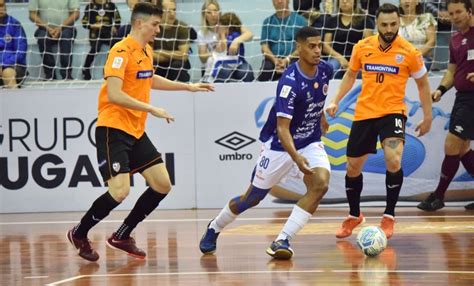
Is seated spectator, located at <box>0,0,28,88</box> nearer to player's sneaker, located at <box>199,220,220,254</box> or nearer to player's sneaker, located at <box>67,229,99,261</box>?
player's sneaker, located at <box>67,229,99,261</box>

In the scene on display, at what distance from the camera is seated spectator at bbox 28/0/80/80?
575 inches

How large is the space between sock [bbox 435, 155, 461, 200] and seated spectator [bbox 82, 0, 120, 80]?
16.5 ft

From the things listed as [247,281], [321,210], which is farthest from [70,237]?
[321,210]

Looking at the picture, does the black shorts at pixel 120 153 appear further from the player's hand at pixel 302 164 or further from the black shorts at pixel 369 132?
the black shorts at pixel 369 132

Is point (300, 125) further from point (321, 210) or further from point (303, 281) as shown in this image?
point (321, 210)

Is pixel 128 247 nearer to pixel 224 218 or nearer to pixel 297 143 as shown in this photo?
pixel 224 218

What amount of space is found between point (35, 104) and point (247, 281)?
7.32 metres

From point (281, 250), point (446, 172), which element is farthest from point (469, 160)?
point (281, 250)

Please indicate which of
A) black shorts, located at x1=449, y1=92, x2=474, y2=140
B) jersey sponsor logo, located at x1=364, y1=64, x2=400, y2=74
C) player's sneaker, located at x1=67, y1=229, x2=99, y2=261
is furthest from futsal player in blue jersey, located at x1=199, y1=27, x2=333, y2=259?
black shorts, located at x1=449, y1=92, x2=474, y2=140

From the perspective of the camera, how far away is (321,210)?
513 inches

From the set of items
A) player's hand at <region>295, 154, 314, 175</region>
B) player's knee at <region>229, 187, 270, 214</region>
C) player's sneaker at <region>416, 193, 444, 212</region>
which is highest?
player's hand at <region>295, 154, 314, 175</region>

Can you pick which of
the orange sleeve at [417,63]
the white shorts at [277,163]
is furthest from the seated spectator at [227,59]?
the white shorts at [277,163]

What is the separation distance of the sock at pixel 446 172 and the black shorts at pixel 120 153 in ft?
15.7

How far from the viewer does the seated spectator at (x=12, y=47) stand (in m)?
14.4
